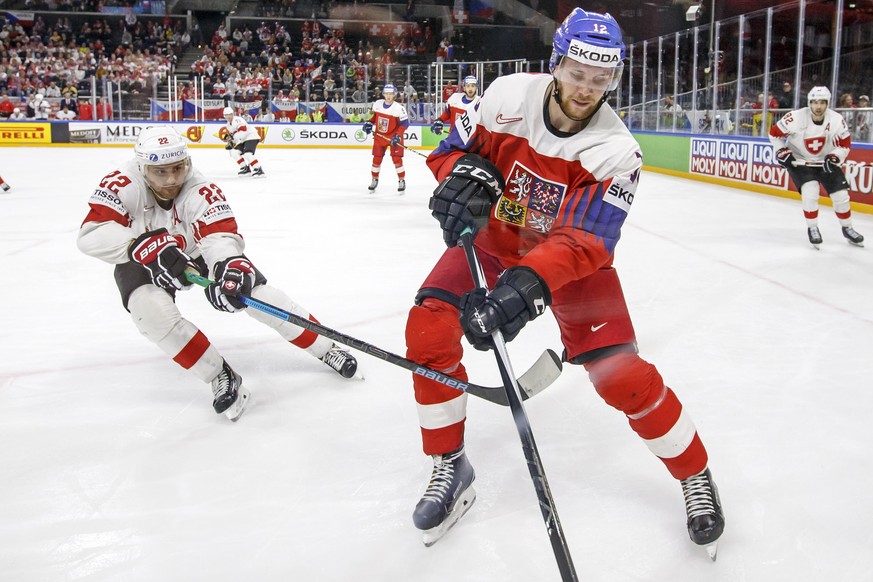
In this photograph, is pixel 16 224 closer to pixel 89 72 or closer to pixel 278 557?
pixel 278 557

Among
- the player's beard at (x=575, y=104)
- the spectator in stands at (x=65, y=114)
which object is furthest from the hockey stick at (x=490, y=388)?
the spectator in stands at (x=65, y=114)

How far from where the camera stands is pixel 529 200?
1839 millimetres

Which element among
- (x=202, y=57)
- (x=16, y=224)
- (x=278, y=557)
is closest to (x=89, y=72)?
(x=202, y=57)

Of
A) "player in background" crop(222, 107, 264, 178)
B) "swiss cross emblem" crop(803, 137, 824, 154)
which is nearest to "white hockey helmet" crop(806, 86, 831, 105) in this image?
"swiss cross emblem" crop(803, 137, 824, 154)

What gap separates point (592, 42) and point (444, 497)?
3.46 ft

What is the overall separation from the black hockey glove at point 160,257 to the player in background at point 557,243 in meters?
0.81

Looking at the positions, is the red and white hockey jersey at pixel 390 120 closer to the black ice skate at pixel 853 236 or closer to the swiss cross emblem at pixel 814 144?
the swiss cross emblem at pixel 814 144

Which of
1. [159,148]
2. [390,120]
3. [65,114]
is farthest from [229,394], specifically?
[65,114]

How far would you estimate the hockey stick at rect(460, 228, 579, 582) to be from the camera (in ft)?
4.61

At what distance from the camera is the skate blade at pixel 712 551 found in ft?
5.41

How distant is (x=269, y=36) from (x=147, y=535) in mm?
19907

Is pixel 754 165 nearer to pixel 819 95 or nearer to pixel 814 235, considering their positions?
pixel 819 95

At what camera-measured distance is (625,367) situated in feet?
5.48

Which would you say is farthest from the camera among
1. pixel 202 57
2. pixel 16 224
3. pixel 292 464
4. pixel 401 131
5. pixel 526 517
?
pixel 202 57
